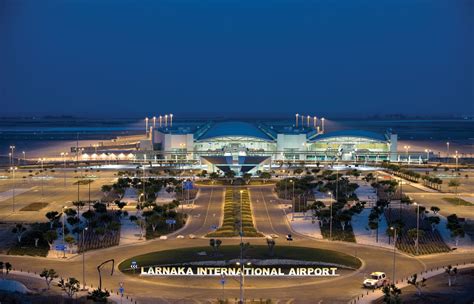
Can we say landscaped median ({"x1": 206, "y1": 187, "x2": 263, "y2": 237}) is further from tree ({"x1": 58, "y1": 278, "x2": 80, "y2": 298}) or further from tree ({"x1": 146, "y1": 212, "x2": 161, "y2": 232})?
tree ({"x1": 58, "y1": 278, "x2": 80, "y2": 298})

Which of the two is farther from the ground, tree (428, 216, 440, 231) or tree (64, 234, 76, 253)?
tree (428, 216, 440, 231)

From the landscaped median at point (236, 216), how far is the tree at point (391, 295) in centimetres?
1716

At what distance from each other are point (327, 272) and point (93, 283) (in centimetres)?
1160

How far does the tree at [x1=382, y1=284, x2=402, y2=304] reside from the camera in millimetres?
32031

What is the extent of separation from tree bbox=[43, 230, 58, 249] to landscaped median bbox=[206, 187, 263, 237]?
9.66m

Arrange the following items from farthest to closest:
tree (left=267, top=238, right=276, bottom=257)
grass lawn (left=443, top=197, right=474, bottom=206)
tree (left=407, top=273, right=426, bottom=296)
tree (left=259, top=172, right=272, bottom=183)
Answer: tree (left=259, top=172, right=272, bottom=183)
grass lawn (left=443, top=197, right=474, bottom=206)
tree (left=267, top=238, right=276, bottom=257)
tree (left=407, top=273, right=426, bottom=296)

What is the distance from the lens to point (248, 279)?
128ft

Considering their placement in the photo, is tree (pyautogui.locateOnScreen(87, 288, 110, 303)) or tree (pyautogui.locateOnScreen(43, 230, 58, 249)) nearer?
tree (pyautogui.locateOnScreen(87, 288, 110, 303))

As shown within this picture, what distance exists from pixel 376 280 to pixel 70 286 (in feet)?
46.1

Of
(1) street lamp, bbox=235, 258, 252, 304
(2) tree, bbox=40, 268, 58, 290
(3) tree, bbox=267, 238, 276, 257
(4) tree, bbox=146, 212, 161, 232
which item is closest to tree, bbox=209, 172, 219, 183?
(4) tree, bbox=146, 212, 161, 232

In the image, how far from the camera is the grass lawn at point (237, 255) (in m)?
42.7

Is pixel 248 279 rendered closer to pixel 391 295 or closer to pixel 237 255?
pixel 237 255

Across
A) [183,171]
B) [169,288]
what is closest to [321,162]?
[183,171]

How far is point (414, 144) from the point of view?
147m
